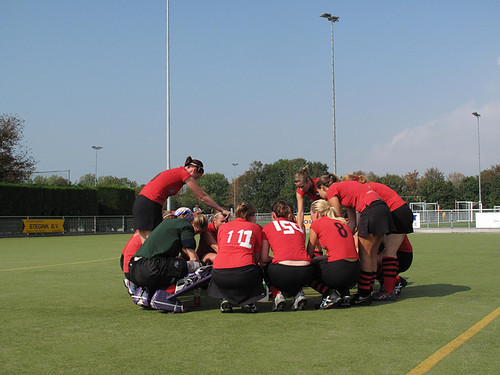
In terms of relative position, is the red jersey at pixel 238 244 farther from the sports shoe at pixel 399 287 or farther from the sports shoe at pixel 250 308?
the sports shoe at pixel 399 287

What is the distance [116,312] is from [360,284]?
2911 mm

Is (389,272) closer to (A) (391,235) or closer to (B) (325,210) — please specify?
(A) (391,235)

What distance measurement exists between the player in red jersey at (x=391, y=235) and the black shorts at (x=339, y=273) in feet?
2.64

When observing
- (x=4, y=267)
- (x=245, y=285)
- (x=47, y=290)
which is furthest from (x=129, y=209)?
(x=245, y=285)

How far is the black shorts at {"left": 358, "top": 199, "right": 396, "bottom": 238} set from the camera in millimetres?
6223

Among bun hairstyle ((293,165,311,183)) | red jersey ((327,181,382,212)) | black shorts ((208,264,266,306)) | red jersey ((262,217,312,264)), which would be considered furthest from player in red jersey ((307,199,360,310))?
bun hairstyle ((293,165,311,183))

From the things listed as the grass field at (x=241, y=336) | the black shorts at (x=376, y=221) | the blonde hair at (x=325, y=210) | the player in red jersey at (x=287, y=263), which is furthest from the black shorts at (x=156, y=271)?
the black shorts at (x=376, y=221)

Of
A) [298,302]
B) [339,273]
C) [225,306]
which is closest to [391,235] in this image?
[339,273]

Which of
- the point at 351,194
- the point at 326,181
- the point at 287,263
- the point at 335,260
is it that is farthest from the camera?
the point at 326,181

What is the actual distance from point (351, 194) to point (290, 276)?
1.42m

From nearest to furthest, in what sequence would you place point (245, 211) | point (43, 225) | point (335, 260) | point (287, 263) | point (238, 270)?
point (238, 270) → point (287, 263) → point (335, 260) → point (245, 211) → point (43, 225)

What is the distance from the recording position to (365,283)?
6305 mm

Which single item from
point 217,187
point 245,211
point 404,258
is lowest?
point 404,258

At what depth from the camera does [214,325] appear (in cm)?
513
